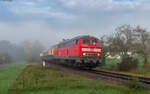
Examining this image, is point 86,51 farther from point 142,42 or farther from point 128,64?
point 142,42

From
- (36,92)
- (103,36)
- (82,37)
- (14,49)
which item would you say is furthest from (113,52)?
(14,49)

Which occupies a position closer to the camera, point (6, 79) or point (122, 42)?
point (6, 79)

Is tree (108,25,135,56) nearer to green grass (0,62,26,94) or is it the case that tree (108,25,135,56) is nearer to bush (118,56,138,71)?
bush (118,56,138,71)

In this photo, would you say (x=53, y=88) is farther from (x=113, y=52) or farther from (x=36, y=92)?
(x=113, y=52)

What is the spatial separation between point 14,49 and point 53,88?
125316mm

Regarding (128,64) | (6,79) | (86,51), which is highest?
(86,51)

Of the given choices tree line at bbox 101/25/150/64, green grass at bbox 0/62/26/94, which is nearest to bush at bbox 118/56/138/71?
tree line at bbox 101/25/150/64

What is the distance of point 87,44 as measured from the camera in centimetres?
2248

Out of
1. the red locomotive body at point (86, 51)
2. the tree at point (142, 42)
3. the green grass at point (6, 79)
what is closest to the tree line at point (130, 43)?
the tree at point (142, 42)

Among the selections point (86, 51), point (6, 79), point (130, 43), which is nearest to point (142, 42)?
point (130, 43)

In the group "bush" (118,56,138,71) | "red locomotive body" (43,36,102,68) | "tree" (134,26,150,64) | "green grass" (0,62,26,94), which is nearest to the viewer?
"green grass" (0,62,26,94)

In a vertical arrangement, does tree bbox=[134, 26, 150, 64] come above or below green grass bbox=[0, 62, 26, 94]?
above

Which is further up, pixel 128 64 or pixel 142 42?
pixel 142 42

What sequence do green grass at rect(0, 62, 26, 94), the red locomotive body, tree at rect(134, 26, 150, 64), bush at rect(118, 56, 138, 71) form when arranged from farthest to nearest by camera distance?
tree at rect(134, 26, 150, 64) → bush at rect(118, 56, 138, 71) → the red locomotive body → green grass at rect(0, 62, 26, 94)
